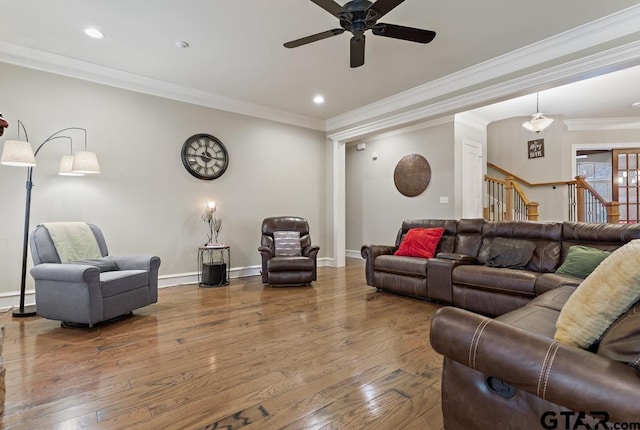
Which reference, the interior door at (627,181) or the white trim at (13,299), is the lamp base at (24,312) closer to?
the white trim at (13,299)

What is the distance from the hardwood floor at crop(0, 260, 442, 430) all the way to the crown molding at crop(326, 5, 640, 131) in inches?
112

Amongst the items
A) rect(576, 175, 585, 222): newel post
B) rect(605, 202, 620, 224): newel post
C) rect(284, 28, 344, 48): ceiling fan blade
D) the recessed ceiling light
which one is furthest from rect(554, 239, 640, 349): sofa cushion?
rect(576, 175, 585, 222): newel post

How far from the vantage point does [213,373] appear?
2094mm

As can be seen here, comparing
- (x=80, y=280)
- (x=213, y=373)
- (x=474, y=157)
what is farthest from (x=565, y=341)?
(x=474, y=157)

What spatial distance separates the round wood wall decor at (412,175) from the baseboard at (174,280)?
204 cm

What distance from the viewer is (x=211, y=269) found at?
15.1ft

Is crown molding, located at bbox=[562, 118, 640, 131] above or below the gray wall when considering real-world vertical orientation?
above

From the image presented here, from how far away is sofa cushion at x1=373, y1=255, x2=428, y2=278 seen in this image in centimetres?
380

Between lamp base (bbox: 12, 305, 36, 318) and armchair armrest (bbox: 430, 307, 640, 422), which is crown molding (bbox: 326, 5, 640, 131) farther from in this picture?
lamp base (bbox: 12, 305, 36, 318)

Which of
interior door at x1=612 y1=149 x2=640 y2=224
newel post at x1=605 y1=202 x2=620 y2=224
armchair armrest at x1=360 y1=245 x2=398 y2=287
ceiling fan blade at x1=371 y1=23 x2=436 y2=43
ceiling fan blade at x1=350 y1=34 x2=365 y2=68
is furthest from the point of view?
interior door at x1=612 y1=149 x2=640 y2=224

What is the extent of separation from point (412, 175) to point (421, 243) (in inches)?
97.8

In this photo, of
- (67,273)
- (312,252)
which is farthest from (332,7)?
(312,252)

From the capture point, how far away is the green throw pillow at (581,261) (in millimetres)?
2773

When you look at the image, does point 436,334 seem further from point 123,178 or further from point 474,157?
point 474,157
